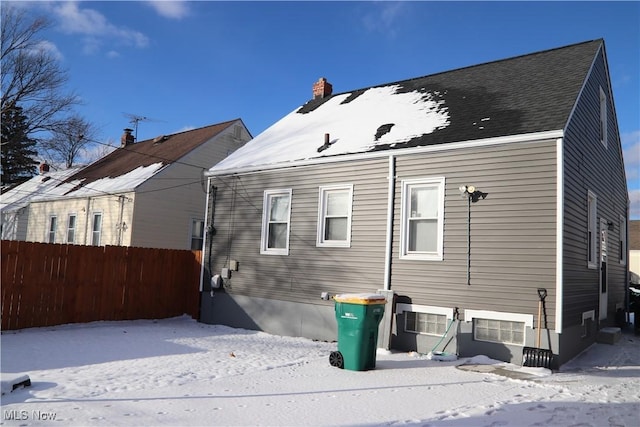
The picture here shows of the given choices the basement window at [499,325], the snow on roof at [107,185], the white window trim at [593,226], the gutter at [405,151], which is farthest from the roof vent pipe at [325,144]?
the snow on roof at [107,185]

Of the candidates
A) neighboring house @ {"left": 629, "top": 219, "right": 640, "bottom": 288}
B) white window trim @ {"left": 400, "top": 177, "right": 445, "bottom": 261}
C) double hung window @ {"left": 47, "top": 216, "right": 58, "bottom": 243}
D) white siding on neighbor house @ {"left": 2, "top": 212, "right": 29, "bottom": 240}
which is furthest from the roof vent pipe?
neighboring house @ {"left": 629, "top": 219, "right": 640, "bottom": 288}

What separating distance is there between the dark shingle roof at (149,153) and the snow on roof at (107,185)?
1.31ft

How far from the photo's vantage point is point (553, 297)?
7.78m

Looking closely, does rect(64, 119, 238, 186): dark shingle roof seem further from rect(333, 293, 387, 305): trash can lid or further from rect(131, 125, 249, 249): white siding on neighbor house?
rect(333, 293, 387, 305): trash can lid

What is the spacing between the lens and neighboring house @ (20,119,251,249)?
58.7 ft

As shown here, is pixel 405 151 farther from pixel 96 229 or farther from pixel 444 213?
pixel 96 229

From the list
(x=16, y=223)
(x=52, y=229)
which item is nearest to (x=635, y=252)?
(x=52, y=229)

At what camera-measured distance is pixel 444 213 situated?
904cm

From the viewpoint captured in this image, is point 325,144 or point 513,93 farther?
point 325,144

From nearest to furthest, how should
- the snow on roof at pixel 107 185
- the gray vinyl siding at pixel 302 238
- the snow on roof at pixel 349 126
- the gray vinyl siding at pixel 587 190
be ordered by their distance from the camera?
the gray vinyl siding at pixel 587 190, the gray vinyl siding at pixel 302 238, the snow on roof at pixel 349 126, the snow on roof at pixel 107 185

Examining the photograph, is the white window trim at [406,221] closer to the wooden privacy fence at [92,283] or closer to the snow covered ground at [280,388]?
the snow covered ground at [280,388]

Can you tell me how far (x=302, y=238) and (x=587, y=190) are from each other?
19.9 feet

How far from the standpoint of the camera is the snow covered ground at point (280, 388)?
495cm

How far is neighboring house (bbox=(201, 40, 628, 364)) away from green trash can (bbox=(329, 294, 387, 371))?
6.22 feet
